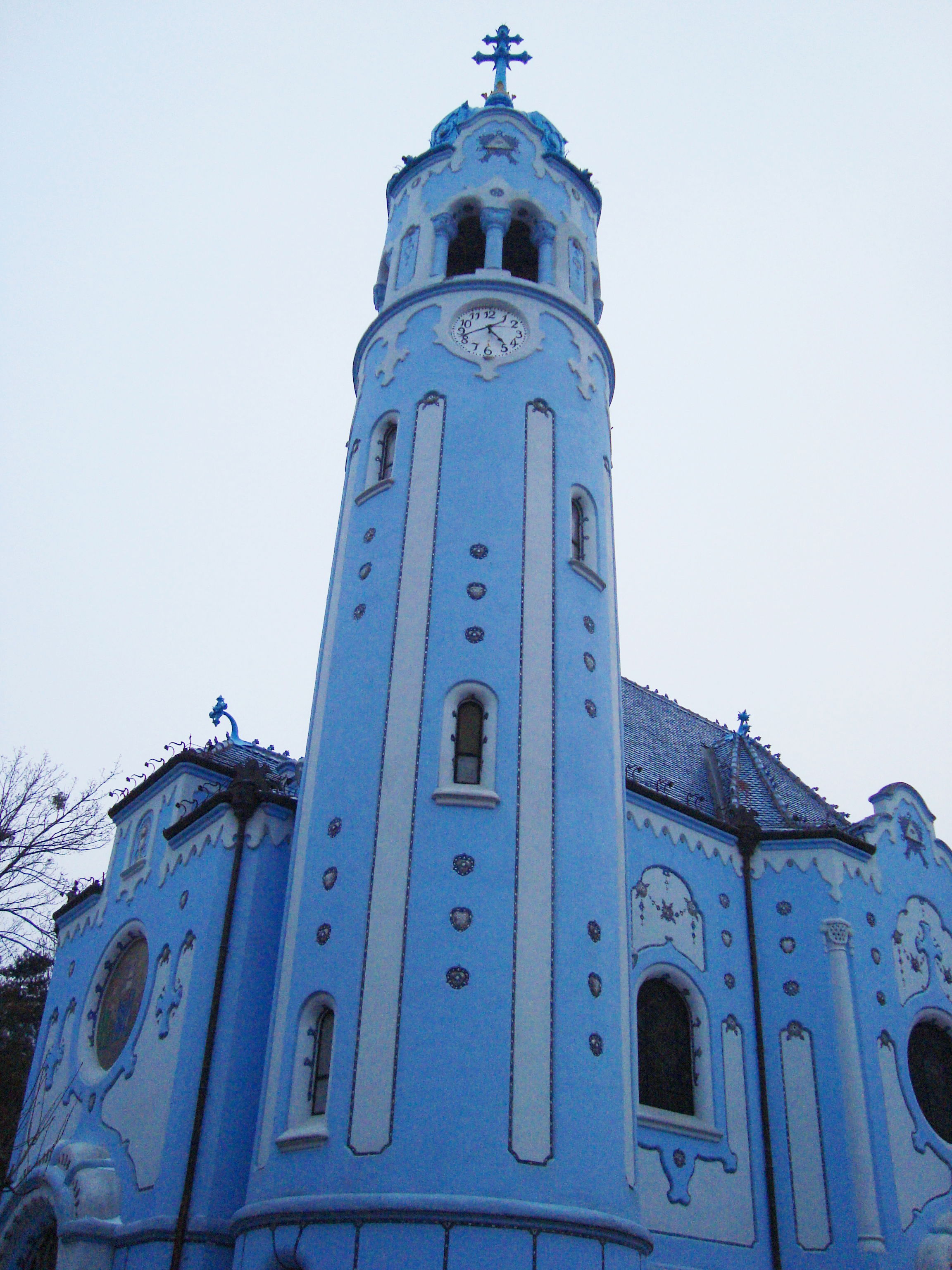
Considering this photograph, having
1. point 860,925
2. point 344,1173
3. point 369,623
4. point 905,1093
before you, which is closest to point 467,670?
point 369,623

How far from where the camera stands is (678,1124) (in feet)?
58.0

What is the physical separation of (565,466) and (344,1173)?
11226mm

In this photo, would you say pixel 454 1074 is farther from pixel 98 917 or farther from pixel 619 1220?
pixel 98 917

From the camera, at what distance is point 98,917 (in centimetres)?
2230

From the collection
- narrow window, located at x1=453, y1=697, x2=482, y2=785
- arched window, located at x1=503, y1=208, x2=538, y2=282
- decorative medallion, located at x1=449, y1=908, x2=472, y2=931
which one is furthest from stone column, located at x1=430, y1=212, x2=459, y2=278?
decorative medallion, located at x1=449, y1=908, x2=472, y2=931

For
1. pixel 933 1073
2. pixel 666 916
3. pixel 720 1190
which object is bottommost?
pixel 720 1190

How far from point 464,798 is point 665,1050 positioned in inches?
239

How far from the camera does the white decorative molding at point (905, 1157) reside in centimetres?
1834

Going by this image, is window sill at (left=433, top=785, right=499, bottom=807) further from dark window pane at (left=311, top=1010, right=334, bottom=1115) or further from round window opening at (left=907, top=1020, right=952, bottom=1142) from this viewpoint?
round window opening at (left=907, top=1020, right=952, bottom=1142)

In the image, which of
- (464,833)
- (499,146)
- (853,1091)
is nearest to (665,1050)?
(853,1091)

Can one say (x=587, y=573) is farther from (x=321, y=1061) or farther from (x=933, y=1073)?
(x=933, y=1073)

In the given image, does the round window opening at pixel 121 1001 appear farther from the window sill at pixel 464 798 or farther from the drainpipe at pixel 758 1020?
the drainpipe at pixel 758 1020

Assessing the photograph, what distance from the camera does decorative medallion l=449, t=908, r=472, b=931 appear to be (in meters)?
14.8

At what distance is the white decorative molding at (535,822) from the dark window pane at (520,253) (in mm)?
5670
